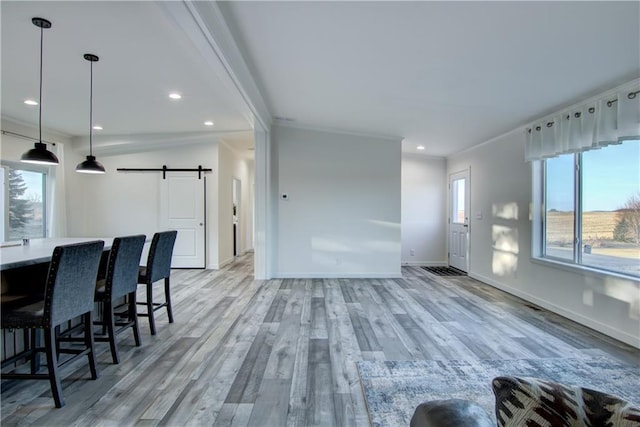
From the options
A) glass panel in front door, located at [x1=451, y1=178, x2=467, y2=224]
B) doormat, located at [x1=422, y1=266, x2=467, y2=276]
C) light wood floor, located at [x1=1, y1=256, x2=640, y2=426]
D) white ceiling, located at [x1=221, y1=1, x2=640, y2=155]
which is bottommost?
light wood floor, located at [x1=1, y1=256, x2=640, y2=426]

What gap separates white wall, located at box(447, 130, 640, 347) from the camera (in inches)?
118

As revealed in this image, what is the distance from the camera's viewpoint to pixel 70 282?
1.95 meters

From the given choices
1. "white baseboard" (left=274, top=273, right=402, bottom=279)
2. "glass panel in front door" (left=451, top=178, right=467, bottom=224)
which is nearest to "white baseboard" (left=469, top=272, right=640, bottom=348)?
"glass panel in front door" (left=451, top=178, right=467, bottom=224)

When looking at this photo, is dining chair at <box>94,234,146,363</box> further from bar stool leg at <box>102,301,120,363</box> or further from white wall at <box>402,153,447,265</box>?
white wall at <box>402,153,447,265</box>

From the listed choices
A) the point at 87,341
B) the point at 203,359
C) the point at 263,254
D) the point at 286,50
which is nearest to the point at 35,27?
the point at 286,50

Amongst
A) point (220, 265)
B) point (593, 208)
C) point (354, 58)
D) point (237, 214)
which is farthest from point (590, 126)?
point (237, 214)

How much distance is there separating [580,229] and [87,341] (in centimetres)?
484

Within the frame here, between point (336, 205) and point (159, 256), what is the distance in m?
3.13

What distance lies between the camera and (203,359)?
8.23 feet

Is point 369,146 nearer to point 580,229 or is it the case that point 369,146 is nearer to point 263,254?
point 263,254

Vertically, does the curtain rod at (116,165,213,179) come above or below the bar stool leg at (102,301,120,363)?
above

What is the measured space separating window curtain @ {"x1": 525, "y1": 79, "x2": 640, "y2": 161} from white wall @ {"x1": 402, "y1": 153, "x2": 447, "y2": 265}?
8.79ft

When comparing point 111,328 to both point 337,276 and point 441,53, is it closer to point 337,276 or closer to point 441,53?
point 441,53

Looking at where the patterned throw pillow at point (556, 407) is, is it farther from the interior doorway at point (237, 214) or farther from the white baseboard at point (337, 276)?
the interior doorway at point (237, 214)
